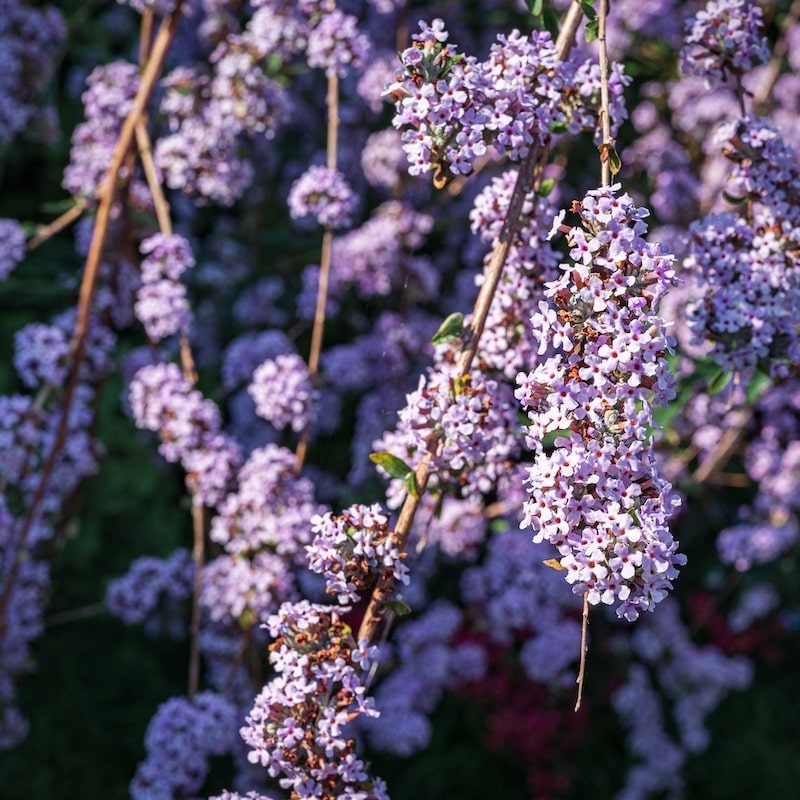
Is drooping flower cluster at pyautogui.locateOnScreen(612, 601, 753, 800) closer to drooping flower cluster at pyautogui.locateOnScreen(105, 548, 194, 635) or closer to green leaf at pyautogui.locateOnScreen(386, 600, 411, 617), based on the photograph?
drooping flower cluster at pyautogui.locateOnScreen(105, 548, 194, 635)

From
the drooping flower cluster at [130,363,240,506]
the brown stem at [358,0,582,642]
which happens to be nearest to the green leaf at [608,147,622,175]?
the brown stem at [358,0,582,642]

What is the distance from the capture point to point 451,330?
1.97 metres

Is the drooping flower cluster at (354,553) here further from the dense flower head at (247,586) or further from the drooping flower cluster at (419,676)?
the drooping flower cluster at (419,676)

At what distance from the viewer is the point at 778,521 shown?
12.8ft

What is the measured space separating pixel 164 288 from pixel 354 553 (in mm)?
1442

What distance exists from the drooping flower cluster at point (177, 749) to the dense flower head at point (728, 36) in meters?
1.81

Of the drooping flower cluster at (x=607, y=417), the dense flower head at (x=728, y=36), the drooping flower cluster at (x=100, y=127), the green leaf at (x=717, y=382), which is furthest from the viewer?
the drooping flower cluster at (x=100, y=127)

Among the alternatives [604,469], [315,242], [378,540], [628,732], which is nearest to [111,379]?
[315,242]

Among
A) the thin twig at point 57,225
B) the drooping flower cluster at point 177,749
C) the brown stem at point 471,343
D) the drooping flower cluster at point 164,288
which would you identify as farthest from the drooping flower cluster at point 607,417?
the thin twig at point 57,225

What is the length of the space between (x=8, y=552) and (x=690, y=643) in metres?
2.89

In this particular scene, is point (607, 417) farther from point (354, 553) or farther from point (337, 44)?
point (337, 44)

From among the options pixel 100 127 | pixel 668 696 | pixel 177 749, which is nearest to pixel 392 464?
pixel 177 749

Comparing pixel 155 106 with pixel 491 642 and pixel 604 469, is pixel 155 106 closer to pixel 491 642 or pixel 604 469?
pixel 491 642

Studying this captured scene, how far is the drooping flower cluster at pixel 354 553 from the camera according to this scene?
1.87 metres
